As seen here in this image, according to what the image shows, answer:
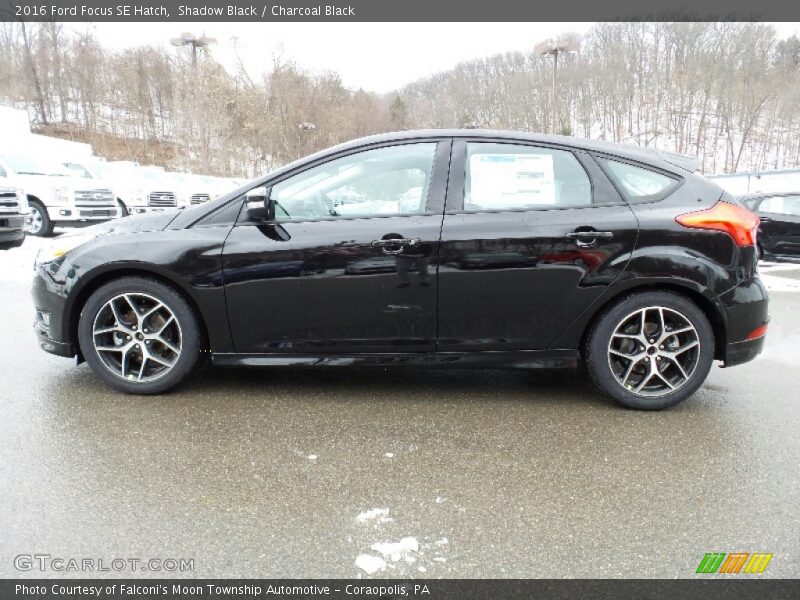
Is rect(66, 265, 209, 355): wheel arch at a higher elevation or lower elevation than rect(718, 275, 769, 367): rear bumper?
higher

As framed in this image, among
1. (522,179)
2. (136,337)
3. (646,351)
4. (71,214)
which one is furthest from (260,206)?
(71,214)

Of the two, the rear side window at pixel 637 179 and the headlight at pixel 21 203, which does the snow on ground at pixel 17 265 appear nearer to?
the headlight at pixel 21 203

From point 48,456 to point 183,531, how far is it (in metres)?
1.05

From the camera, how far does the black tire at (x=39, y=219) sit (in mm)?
13586

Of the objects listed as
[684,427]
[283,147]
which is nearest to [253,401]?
[684,427]

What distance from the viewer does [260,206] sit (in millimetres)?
3389

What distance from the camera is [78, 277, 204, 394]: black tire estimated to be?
136 inches

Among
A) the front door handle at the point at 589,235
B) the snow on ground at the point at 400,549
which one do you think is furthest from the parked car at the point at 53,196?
the snow on ground at the point at 400,549

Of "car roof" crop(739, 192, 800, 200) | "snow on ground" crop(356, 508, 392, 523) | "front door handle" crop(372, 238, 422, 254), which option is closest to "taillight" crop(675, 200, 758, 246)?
"front door handle" crop(372, 238, 422, 254)

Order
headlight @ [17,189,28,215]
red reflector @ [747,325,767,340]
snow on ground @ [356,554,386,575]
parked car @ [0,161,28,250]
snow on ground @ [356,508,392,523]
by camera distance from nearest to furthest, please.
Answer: snow on ground @ [356,554,386,575], snow on ground @ [356,508,392,523], red reflector @ [747,325,767,340], parked car @ [0,161,28,250], headlight @ [17,189,28,215]

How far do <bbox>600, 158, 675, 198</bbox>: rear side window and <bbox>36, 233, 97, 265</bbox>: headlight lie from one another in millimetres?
3169

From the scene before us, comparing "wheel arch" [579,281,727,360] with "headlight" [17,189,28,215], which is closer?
"wheel arch" [579,281,727,360]

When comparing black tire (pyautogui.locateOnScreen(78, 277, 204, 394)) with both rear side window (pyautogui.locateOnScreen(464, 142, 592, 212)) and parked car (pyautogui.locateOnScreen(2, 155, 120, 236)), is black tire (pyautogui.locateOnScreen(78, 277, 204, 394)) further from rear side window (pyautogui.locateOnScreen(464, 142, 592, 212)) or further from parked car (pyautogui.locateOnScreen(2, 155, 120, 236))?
parked car (pyautogui.locateOnScreen(2, 155, 120, 236))

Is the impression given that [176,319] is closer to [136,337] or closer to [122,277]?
[136,337]
